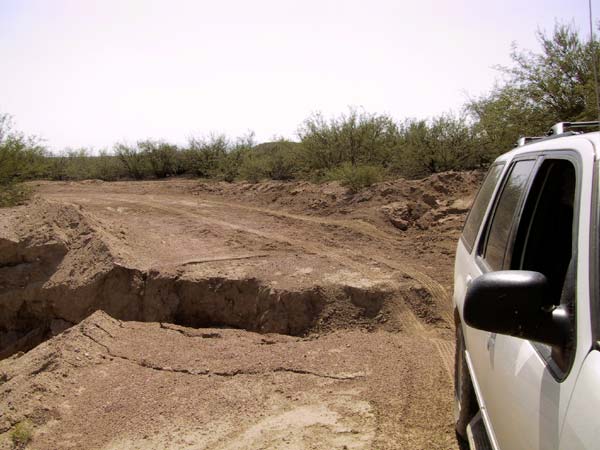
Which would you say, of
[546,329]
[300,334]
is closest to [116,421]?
[300,334]

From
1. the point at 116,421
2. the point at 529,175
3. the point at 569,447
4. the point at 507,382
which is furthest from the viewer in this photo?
the point at 116,421

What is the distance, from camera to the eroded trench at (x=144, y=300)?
23.0 feet

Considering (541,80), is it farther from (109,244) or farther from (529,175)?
(529,175)

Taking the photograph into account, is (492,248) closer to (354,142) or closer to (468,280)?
(468,280)

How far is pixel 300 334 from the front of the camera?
688cm

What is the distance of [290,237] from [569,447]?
865cm

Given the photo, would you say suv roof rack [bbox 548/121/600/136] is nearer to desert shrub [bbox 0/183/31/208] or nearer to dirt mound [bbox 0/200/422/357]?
dirt mound [bbox 0/200/422/357]

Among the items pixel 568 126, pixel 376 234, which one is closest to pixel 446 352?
pixel 568 126

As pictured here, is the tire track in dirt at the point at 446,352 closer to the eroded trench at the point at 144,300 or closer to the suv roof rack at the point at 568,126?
the eroded trench at the point at 144,300

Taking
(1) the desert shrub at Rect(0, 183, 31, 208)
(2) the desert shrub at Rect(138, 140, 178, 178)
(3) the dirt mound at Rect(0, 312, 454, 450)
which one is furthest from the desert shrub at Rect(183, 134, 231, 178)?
(3) the dirt mound at Rect(0, 312, 454, 450)

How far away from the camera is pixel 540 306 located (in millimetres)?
1522

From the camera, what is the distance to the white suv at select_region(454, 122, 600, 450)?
4.55 feet

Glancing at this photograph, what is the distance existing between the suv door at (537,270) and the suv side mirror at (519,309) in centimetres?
4

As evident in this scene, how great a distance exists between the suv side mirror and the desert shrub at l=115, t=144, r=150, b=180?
2525 cm
